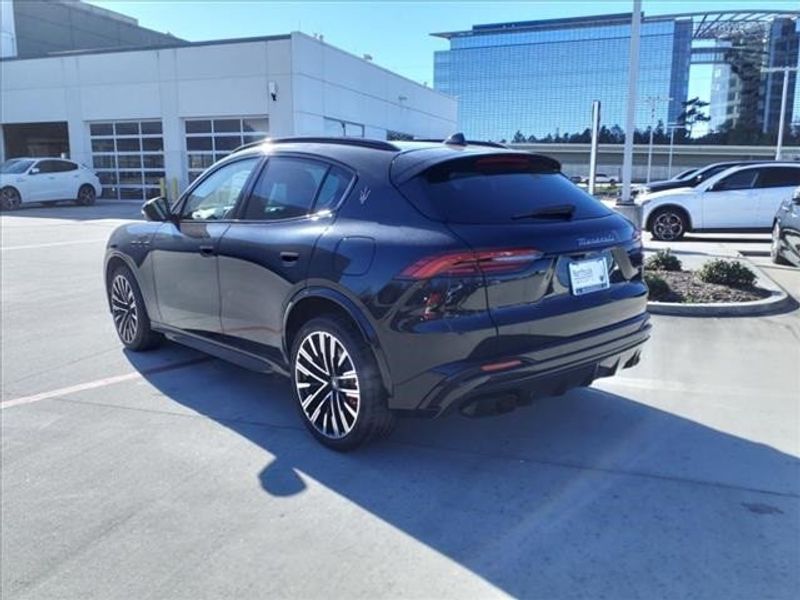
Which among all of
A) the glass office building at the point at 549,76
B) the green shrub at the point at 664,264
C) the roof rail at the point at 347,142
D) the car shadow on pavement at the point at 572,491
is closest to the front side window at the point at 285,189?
the roof rail at the point at 347,142

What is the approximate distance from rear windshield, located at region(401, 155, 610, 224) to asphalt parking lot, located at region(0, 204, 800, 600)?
137 centimetres

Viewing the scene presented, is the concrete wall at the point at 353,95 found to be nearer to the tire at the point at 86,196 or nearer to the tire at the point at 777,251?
the tire at the point at 86,196

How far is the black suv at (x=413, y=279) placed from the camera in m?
3.43

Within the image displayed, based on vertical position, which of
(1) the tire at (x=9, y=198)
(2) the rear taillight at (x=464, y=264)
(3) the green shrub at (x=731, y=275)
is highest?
(2) the rear taillight at (x=464, y=264)

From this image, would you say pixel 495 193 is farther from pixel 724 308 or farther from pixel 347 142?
pixel 724 308

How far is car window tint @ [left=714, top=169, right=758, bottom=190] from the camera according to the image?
1388cm

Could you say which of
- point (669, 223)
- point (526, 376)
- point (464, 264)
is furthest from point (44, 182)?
point (526, 376)

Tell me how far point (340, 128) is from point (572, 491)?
25.6 m

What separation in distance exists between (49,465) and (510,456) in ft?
8.59

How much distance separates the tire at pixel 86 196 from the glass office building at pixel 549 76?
67.7 meters

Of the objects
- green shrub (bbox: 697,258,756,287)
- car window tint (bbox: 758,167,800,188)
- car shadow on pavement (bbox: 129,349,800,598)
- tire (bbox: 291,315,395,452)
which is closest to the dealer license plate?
car shadow on pavement (bbox: 129,349,800,598)

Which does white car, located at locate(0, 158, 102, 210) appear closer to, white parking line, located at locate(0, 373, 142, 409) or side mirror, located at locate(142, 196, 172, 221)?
side mirror, located at locate(142, 196, 172, 221)

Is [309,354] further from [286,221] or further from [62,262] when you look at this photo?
[62,262]

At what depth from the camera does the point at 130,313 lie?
6035 millimetres
